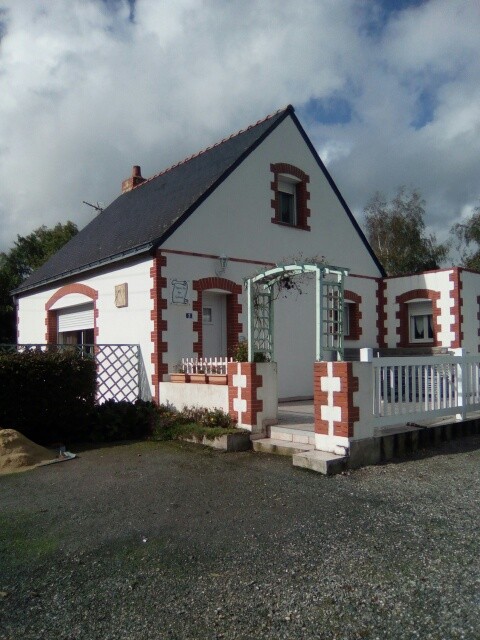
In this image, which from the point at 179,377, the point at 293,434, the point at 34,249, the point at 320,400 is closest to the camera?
the point at 320,400

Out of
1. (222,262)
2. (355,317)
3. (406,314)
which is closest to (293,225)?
(222,262)

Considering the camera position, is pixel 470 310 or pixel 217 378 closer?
pixel 217 378

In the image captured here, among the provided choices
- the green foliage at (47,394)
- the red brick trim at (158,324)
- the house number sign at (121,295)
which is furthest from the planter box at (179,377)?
the house number sign at (121,295)

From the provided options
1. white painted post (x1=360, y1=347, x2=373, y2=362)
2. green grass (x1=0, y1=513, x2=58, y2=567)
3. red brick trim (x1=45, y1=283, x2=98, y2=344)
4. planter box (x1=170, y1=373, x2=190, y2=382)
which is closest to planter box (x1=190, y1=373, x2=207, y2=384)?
planter box (x1=170, y1=373, x2=190, y2=382)

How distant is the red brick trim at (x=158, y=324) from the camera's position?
35.1ft

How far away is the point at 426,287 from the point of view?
1470 centimetres

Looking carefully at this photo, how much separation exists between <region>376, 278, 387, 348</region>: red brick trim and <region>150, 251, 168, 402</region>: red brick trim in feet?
23.7

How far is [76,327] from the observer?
48.0ft

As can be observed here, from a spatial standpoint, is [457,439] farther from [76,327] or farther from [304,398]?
[76,327]

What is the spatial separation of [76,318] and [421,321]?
9.27 metres

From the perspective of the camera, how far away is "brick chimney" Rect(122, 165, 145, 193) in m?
18.8

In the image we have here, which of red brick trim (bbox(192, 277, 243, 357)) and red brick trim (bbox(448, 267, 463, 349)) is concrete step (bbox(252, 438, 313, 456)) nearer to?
red brick trim (bbox(192, 277, 243, 357))

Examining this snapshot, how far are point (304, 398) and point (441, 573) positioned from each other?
931 centimetres

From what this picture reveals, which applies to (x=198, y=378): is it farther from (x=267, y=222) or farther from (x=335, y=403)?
(x=267, y=222)
